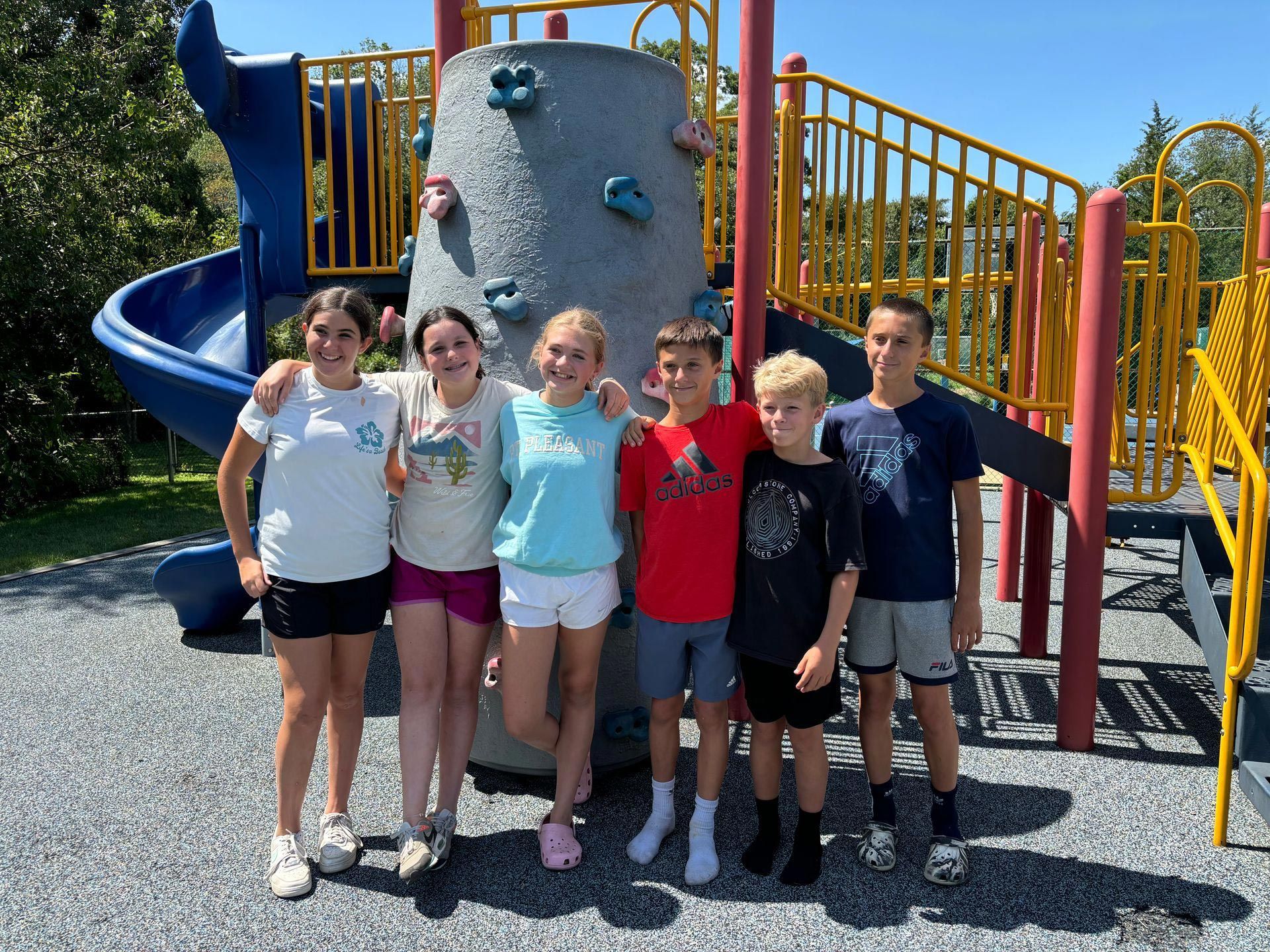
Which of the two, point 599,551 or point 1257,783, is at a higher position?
point 599,551

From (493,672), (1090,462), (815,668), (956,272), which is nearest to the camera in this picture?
(815,668)

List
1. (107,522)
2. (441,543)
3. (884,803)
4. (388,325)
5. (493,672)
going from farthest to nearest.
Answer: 1. (107,522)
2. (388,325)
3. (493,672)
4. (884,803)
5. (441,543)

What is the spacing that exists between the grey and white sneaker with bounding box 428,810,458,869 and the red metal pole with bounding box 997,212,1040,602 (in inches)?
122

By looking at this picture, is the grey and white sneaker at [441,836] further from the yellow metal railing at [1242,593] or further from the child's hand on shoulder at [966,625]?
the yellow metal railing at [1242,593]

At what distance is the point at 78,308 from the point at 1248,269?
12.6 meters

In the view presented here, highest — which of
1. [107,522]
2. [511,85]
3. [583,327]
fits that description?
[511,85]

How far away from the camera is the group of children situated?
2.76 m

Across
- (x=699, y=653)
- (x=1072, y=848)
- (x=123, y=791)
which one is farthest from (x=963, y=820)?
(x=123, y=791)

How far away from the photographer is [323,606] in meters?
2.79

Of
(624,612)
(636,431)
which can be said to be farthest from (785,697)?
(636,431)

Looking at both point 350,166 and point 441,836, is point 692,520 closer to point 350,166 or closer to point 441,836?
point 441,836

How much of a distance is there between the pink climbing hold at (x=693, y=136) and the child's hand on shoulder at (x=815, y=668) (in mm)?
2033

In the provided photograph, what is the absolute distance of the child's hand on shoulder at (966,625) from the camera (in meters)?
2.81

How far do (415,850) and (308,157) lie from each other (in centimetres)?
431
